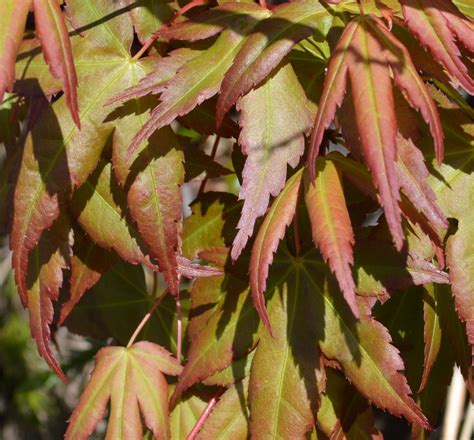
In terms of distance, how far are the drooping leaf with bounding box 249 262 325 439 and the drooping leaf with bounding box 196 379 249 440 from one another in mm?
41

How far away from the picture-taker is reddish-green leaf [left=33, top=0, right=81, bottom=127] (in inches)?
25.9

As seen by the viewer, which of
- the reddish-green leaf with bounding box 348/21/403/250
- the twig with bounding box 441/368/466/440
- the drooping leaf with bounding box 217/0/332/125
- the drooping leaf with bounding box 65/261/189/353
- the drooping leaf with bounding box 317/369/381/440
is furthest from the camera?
the twig with bounding box 441/368/466/440

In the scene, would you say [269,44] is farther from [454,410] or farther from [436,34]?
[454,410]

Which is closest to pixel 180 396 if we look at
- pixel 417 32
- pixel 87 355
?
pixel 417 32

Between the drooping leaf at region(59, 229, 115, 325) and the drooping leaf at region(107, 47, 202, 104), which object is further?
the drooping leaf at region(59, 229, 115, 325)

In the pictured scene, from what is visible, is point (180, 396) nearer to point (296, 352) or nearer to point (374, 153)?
point (296, 352)

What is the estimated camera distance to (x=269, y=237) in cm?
68

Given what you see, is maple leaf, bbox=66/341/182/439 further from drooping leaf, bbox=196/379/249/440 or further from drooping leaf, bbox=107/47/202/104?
drooping leaf, bbox=107/47/202/104

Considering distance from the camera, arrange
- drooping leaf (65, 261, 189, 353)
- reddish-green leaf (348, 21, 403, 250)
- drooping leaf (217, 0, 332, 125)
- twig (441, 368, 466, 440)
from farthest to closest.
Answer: twig (441, 368, 466, 440), drooping leaf (65, 261, 189, 353), drooping leaf (217, 0, 332, 125), reddish-green leaf (348, 21, 403, 250)

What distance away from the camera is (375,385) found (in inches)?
28.5

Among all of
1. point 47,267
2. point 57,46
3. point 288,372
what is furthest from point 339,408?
point 57,46

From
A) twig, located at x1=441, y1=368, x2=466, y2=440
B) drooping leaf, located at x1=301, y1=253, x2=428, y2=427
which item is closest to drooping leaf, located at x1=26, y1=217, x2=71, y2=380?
drooping leaf, located at x1=301, y1=253, x2=428, y2=427

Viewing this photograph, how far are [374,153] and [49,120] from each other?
338mm

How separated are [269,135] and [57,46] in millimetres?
191
